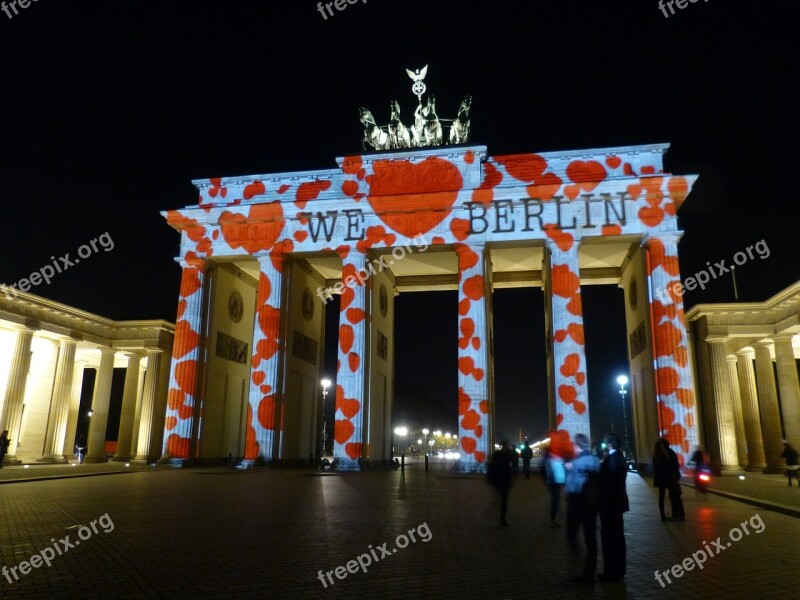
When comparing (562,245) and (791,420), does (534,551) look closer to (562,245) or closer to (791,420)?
(562,245)

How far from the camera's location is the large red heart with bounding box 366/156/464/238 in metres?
32.5

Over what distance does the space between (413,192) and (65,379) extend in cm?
2475

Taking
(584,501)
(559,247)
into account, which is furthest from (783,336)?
(584,501)

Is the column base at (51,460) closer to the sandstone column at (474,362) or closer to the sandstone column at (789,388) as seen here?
the sandstone column at (474,362)

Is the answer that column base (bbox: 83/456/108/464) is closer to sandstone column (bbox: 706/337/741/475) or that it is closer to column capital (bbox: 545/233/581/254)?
column capital (bbox: 545/233/581/254)

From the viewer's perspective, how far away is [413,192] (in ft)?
108

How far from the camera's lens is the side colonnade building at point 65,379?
33.5 meters

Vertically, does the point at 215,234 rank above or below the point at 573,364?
above

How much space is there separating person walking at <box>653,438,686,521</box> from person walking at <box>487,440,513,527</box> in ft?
11.5

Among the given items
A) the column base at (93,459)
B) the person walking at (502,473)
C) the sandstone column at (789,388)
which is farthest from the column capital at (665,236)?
the column base at (93,459)

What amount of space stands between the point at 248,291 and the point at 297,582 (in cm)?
3511

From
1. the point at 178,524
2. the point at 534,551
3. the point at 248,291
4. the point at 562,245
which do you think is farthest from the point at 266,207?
the point at 534,551

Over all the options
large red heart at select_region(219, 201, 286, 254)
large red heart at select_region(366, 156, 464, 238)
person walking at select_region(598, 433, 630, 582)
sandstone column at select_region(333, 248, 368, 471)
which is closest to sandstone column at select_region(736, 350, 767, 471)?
large red heart at select_region(366, 156, 464, 238)

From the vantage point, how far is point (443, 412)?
135 m
